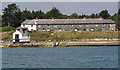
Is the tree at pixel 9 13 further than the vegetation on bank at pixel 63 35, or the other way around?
the tree at pixel 9 13

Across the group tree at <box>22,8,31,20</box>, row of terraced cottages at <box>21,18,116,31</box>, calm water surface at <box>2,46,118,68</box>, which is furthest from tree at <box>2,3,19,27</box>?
calm water surface at <box>2,46,118,68</box>

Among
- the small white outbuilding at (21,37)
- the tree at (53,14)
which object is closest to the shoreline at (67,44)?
the small white outbuilding at (21,37)

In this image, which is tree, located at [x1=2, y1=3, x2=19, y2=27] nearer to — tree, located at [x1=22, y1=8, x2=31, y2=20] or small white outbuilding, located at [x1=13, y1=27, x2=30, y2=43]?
tree, located at [x1=22, y1=8, x2=31, y2=20]

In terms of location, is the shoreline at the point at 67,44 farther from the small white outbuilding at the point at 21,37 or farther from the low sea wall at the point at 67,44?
the small white outbuilding at the point at 21,37

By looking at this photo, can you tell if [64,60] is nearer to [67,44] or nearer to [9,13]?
[67,44]

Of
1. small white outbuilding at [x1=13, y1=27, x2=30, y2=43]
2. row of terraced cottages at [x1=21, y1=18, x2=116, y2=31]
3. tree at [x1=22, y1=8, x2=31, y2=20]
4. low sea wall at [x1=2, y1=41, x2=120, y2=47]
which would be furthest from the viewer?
tree at [x1=22, y1=8, x2=31, y2=20]

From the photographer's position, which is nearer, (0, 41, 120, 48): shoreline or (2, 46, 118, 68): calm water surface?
(2, 46, 118, 68): calm water surface

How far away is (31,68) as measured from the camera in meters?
40.7

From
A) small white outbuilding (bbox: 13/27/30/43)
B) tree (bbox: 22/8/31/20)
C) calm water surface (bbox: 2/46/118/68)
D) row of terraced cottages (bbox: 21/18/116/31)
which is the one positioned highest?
tree (bbox: 22/8/31/20)

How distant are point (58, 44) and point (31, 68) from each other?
45.3 metres

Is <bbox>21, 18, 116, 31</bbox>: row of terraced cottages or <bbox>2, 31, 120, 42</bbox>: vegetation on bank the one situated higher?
<bbox>21, 18, 116, 31</bbox>: row of terraced cottages

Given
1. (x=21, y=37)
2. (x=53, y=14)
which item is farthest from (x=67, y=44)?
(x=53, y=14)

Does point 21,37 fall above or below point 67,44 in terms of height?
above

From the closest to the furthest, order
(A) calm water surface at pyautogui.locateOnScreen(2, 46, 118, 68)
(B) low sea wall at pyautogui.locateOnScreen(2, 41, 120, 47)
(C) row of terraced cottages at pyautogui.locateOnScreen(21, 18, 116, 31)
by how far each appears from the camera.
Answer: (A) calm water surface at pyautogui.locateOnScreen(2, 46, 118, 68)
(B) low sea wall at pyautogui.locateOnScreen(2, 41, 120, 47)
(C) row of terraced cottages at pyautogui.locateOnScreen(21, 18, 116, 31)
